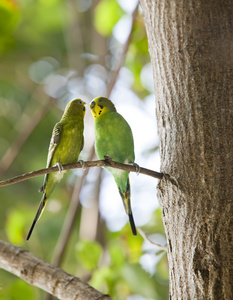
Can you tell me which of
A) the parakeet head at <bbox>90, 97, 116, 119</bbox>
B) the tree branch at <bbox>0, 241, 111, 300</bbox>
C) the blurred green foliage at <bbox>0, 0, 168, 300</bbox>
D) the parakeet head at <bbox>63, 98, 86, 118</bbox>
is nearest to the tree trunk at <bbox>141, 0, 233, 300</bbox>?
the tree branch at <bbox>0, 241, 111, 300</bbox>

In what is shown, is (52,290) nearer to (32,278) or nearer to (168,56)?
(32,278)

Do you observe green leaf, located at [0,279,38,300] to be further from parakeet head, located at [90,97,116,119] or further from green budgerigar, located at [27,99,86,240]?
parakeet head, located at [90,97,116,119]

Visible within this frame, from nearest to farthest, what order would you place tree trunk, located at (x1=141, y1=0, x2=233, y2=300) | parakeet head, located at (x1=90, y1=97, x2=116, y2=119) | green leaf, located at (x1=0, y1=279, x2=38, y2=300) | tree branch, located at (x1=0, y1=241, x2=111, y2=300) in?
tree trunk, located at (x1=141, y1=0, x2=233, y2=300) < tree branch, located at (x1=0, y1=241, x2=111, y2=300) < green leaf, located at (x1=0, y1=279, x2=38, y2=300) < parakeet head, located at (x1=90, y1=97, x2=116, y2=119)

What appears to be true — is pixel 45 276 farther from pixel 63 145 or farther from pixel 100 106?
pixel 100 106

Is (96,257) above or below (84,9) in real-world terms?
below

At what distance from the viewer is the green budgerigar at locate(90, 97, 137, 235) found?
186 centimetres

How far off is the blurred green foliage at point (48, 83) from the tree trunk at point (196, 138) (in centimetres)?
112

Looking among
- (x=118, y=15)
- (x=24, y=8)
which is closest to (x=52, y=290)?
(x=118, y=15)

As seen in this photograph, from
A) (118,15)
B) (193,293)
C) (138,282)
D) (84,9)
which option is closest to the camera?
(193,293)

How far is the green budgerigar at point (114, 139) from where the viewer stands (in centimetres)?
186

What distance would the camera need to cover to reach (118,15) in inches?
93.5

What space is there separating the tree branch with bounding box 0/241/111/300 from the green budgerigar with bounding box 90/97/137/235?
19.9 inches

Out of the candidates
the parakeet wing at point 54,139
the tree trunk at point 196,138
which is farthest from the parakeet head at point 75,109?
the tree trunk at point 196,138

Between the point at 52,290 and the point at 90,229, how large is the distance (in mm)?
Result: 1168
